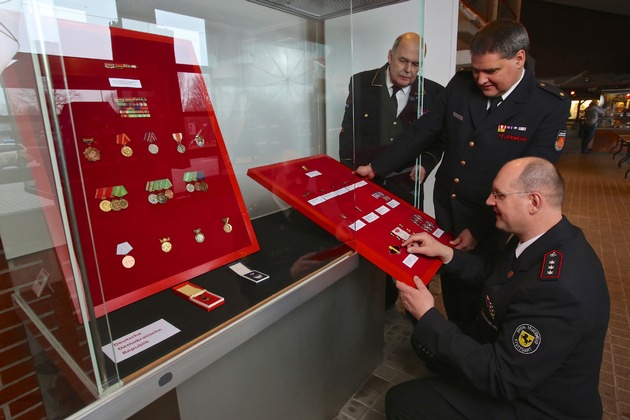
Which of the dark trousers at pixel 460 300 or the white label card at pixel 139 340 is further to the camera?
the dark trousers at pixel 460 300

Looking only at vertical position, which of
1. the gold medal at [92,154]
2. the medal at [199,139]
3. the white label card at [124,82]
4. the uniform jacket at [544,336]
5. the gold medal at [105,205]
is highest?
the white label card at [124,82]

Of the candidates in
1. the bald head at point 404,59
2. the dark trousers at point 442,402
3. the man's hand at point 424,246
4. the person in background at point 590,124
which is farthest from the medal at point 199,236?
the person in background at point 590,124

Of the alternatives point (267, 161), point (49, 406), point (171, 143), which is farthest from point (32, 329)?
point (267, 161)

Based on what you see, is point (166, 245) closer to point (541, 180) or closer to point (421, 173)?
point (541, 180)

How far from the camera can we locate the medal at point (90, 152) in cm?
116

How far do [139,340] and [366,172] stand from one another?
1.36 m

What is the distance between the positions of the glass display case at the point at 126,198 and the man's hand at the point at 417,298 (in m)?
0.33

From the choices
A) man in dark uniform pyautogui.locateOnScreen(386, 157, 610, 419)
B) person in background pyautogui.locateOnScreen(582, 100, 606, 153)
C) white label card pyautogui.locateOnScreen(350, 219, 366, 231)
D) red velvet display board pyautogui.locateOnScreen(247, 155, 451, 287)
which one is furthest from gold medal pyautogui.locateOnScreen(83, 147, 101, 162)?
person in background pyautogui.locateOnScreen(582, 100, 606, 153)

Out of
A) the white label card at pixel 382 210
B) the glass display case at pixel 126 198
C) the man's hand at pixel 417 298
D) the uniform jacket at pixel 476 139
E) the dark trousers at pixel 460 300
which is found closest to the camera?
the glass display case at pixel 126 198

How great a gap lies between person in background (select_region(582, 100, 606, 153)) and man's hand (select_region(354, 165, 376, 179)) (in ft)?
46.9

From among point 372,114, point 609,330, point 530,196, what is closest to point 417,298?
point 530,196

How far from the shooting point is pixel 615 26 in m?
15.5

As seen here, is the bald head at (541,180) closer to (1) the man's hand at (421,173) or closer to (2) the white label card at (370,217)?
(2) the white label card at (370,217)

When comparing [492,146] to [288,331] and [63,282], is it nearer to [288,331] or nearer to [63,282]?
[288,331]
